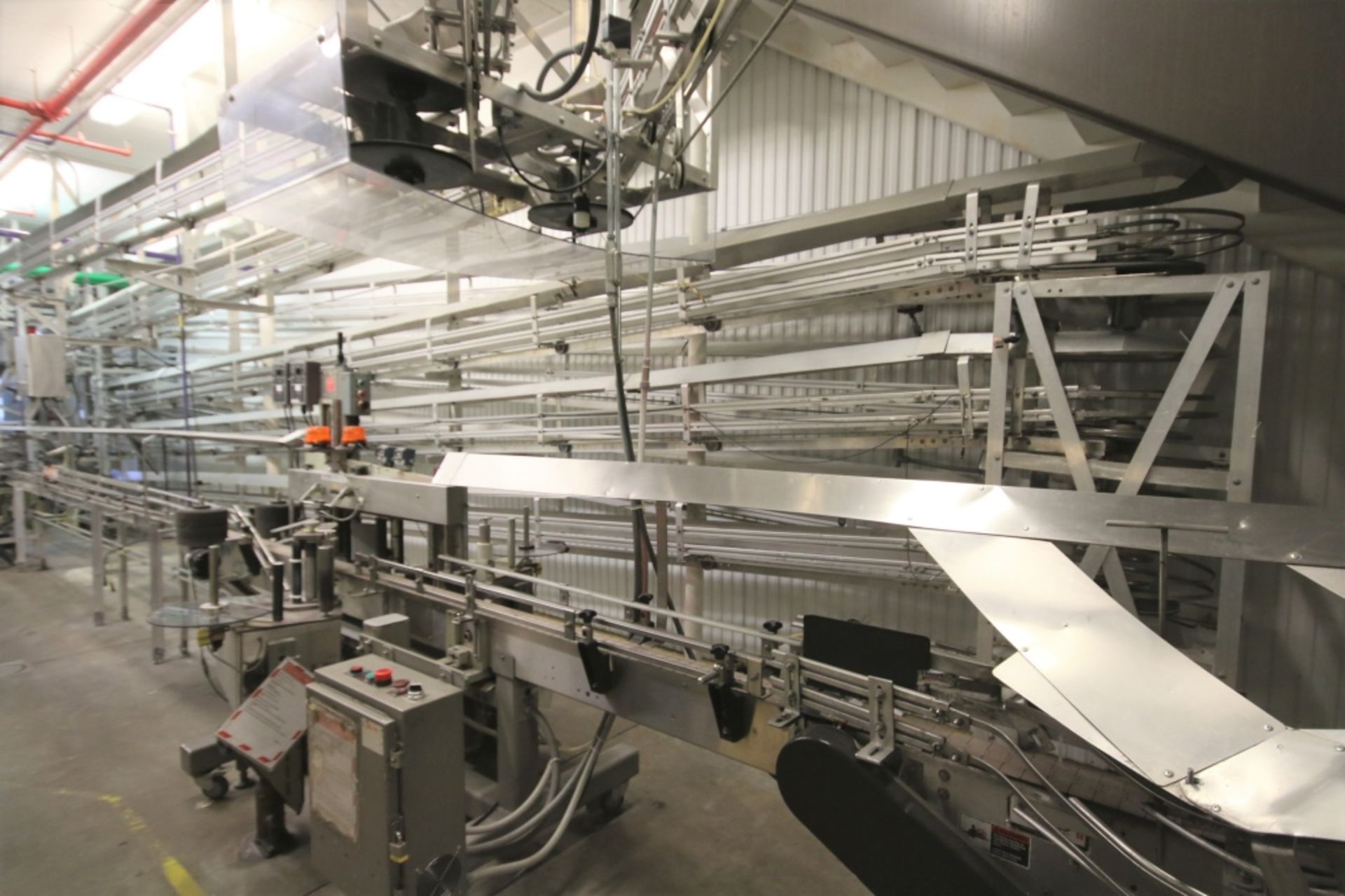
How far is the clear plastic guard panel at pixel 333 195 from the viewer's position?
1.79m

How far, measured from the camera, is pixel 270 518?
8.98ft

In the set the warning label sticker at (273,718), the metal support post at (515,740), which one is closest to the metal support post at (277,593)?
the warning label sticker at (273,718)

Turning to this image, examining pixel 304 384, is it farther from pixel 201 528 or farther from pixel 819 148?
pixel 819 148

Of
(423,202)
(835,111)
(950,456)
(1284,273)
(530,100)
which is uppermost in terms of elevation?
(835,111)

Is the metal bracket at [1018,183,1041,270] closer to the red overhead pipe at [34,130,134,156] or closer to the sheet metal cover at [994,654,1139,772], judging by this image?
the sheet metal cover at [994,654,1139,772]

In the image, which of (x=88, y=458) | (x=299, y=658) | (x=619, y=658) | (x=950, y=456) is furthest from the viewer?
(x=88, y=458)

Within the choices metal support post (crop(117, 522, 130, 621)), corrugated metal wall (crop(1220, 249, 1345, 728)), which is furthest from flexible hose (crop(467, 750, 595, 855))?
metal support post (crop(117, 522, 130, 621))

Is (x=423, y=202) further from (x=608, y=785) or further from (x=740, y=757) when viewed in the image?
(x=608, y=785)

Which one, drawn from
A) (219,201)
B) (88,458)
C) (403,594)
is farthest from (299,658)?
(88,458)

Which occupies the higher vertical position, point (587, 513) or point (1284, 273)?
point (1284, 273)

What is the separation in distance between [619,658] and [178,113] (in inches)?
230

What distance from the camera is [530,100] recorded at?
70.4 inches

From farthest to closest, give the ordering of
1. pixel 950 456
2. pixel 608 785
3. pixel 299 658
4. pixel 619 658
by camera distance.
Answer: pixel 950 456 → pixel 608 785 → pixel 299 658 → pixel 619 658

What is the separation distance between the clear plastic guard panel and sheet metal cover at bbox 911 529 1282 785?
1.84 m
